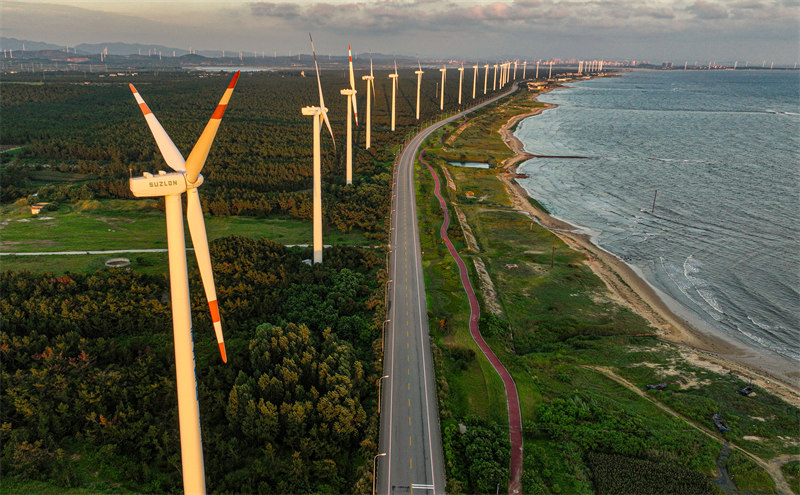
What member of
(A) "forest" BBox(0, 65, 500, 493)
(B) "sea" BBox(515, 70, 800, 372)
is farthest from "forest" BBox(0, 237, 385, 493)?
(B) "sea" BBox(515, 70, 800, 372)

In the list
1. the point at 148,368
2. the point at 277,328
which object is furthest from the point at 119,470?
the point at 277,328

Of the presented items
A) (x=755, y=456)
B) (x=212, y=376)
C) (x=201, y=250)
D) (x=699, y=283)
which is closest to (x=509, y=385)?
(x=755, y=456)

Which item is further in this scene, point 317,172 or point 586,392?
point 317,172

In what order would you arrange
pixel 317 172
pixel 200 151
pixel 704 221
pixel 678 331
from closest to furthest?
pixel 200 151 < pixel 678 331 < pixel 317 172 < pixel 704 221

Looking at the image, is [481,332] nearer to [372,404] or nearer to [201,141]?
[372,404]

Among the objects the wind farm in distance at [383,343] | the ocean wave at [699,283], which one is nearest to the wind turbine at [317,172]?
the wind farm in distance at [383,343]

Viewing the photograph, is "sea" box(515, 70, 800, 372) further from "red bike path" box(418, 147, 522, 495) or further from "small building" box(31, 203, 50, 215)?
"small building" box(31, 203, 50, 215)

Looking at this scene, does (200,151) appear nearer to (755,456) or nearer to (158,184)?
(158,184)

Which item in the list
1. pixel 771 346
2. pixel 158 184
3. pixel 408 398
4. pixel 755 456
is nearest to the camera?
pixel 158 184
